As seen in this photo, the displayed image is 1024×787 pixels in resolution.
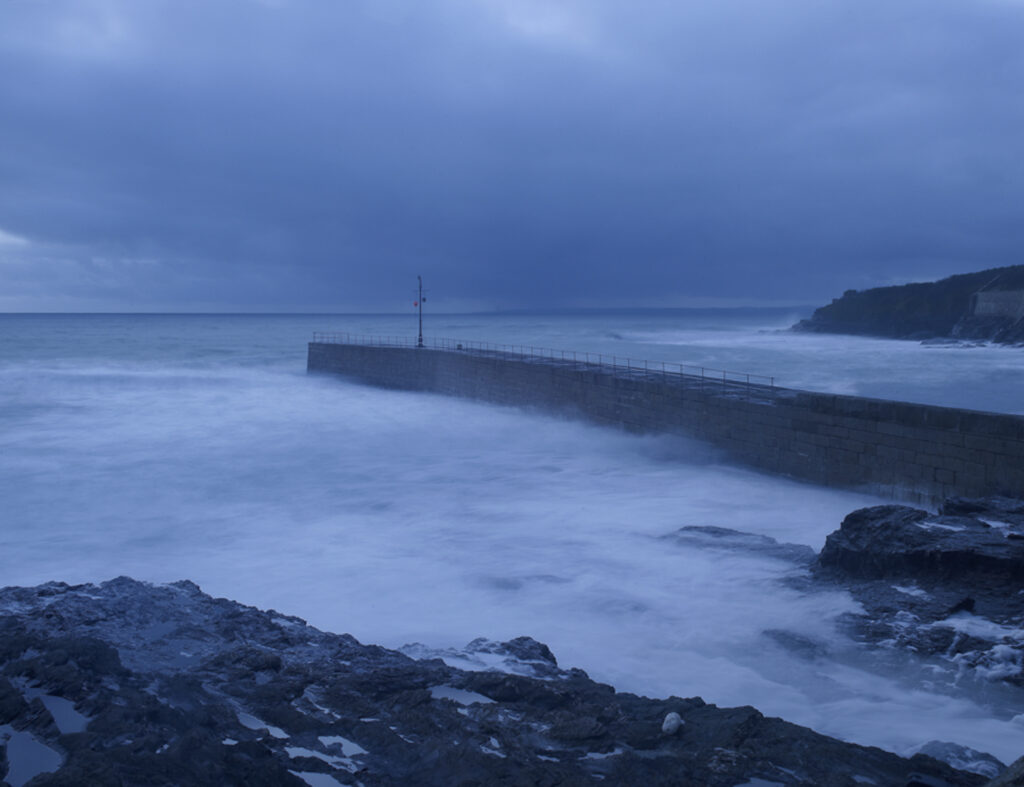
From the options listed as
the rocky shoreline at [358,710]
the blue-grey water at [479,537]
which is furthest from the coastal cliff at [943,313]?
the rocky shoreline at [358,710]

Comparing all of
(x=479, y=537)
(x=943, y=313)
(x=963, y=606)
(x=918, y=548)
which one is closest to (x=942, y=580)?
(x=918, y=548)

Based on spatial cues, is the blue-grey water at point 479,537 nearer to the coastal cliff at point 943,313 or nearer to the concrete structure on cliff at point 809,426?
the concrete structure on cliff at point 809,426

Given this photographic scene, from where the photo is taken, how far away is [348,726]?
4445mm

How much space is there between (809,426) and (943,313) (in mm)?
58857

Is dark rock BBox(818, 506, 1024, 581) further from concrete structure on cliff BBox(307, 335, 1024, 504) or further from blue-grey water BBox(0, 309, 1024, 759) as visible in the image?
concrete structure on cliff BBox(307, 335, 1024, 504)

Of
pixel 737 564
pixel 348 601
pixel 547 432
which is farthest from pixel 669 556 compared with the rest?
pixel 547 432

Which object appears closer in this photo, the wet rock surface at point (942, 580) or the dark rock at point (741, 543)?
the wet rock surface at point (942, 580)

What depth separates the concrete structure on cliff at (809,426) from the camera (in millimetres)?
10609

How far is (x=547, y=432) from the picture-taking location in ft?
63.3

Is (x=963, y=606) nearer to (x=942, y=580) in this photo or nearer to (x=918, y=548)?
(x=942, y=580)

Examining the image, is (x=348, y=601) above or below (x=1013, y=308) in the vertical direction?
below

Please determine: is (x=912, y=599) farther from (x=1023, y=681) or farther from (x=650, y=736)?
(x=650, y=736)

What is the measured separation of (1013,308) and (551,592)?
187ft

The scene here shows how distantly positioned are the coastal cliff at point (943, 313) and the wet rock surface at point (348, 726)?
5234 cm
